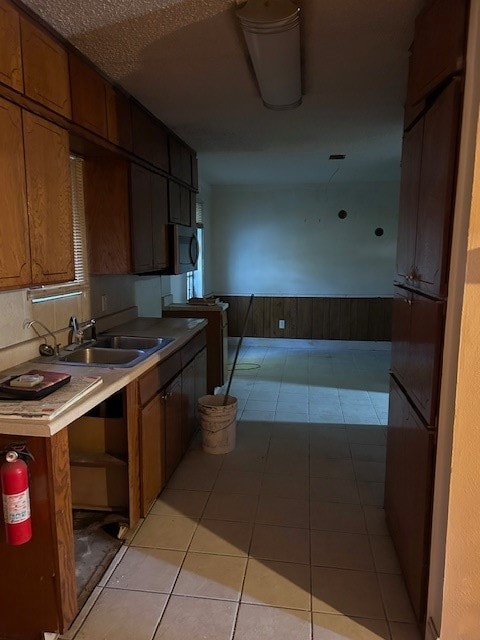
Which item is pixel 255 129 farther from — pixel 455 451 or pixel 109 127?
pixel 455 451

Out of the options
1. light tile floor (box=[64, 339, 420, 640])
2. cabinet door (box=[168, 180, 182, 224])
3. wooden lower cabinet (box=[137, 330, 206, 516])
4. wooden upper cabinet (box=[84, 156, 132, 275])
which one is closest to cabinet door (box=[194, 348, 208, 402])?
wooden lower cabinet (box=[137, 330, 206, 516])

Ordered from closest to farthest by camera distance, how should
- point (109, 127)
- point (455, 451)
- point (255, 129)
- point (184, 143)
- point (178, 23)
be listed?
point (455, 451) < point (178, 23) < point (109, 127) < point (255, 129) < point (184, 143)

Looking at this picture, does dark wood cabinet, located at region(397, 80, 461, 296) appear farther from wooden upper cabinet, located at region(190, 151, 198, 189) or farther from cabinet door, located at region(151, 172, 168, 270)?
wooden upper cabinet, located at region(190, 151, 198, 189)

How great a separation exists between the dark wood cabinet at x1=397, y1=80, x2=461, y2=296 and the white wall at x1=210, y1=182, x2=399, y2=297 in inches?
172

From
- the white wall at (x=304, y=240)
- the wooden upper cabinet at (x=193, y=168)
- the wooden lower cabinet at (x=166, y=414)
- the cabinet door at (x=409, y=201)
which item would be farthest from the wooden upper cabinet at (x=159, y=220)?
the white wall at (x=304, y=240)

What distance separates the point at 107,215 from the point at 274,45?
4.68ft

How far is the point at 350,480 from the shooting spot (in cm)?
282

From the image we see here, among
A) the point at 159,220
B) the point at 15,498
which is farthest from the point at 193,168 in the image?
the point at 15,498

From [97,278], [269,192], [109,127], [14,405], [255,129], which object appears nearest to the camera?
[14,405]

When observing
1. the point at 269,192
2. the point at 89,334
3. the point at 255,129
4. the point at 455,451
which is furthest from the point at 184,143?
the point at 455,451

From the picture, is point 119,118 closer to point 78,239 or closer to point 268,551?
Answer: point 78,239

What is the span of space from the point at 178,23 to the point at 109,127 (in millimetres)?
753

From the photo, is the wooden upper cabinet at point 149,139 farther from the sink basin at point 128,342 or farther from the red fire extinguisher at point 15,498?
the red fire extinguisher at point 15,498

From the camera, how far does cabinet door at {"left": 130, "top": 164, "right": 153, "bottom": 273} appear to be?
9.47ft
